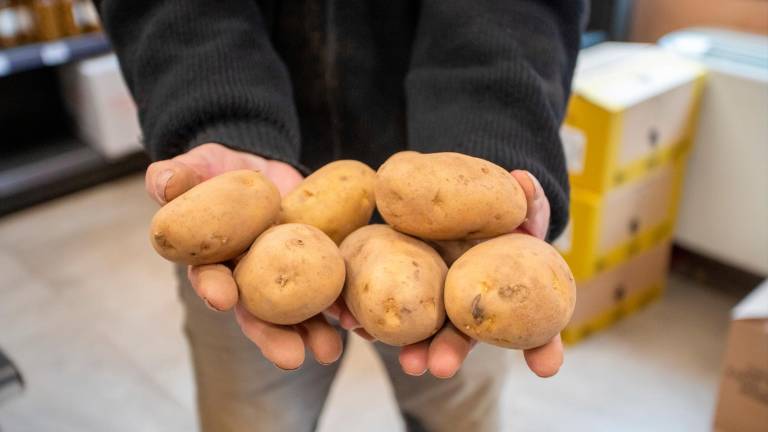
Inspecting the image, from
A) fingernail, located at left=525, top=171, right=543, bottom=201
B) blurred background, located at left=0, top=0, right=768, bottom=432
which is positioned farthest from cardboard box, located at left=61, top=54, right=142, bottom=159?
fingernail, located at left=525, top=171, right=543, bottom=201

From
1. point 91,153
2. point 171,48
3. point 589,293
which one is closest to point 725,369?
point 589,293

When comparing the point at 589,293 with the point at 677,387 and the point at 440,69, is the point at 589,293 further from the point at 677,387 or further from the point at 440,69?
the point at 440,69

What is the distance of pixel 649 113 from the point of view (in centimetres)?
155

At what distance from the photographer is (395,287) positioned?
2.01 ft

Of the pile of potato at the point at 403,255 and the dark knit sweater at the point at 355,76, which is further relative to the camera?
the dark knit sweater at the point at 355,76

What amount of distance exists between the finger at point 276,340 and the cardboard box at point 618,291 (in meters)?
1.10

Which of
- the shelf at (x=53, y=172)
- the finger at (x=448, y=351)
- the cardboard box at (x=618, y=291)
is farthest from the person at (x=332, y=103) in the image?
the shelf at (x=53, y=172)

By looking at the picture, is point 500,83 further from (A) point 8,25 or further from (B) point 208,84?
(A) point 8,25

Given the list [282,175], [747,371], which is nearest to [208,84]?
[282,175]

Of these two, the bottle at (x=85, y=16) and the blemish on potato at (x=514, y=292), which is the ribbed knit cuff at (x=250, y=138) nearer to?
the blemish on potato at (x=514, y=292)

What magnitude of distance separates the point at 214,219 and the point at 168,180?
0.19ft

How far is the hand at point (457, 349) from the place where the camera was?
1.96ft

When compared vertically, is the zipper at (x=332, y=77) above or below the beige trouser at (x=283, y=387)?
above

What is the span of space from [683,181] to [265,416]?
1.28 metres
